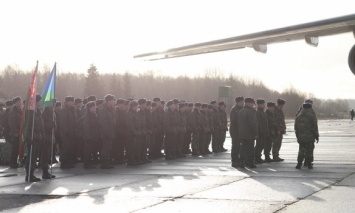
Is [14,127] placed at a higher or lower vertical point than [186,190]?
higher

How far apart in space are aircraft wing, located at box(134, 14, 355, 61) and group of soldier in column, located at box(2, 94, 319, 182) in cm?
162

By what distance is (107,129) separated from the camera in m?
14.0

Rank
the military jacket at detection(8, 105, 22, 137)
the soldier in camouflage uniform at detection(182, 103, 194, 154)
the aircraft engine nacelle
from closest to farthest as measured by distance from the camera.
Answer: the aircraft engine nacelle, the military jacket at detection(8, 105, 22, 137), the soldier in camouflage uniform at detection(182, 103, 194, 154)

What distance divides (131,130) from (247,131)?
134 inches

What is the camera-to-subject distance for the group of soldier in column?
1320 centimetres

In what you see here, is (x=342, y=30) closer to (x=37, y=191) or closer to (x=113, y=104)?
(x=113, y=104)

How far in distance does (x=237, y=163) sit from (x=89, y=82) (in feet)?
246

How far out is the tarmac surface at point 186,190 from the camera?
25.2 feet

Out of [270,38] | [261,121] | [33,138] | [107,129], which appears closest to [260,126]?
[261,121]

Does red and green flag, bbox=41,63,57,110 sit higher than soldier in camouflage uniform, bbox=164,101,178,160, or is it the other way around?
red and green flag, bbox=41,63,57,110

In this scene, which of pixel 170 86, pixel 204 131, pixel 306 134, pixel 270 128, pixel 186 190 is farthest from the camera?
pixel 170 86

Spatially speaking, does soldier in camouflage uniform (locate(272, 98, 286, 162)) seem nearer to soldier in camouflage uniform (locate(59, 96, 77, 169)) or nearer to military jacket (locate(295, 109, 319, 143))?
military jacket (locate(295, 109, 319, 143))

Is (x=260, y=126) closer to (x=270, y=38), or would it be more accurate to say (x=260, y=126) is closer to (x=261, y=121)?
(x=261, y=121)

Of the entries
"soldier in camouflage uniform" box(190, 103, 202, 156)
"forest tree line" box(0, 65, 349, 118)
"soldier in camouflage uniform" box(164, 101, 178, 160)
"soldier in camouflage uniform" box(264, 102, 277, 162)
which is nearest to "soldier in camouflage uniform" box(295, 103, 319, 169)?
"soldier in camouflage uniform" box(264, 102, 277, 162)
